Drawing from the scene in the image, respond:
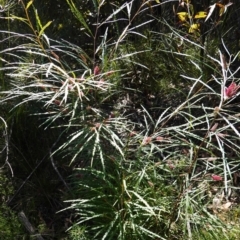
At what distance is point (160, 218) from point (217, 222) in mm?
283

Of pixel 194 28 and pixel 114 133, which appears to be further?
pixel 194 28

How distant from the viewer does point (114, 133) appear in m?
2.51

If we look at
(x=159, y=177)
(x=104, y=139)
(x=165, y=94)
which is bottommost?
(x=165, y=94)

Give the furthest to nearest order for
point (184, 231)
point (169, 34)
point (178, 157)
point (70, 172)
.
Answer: point (169, 34), point (70, 172), point (178, 157), point (184, 231)

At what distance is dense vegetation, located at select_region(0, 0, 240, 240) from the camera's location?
8.04 ft

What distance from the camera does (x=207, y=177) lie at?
8.65 feet

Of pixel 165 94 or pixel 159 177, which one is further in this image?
pixel 165 94

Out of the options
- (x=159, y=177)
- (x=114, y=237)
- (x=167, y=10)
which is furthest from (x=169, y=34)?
(x=114, y=237)

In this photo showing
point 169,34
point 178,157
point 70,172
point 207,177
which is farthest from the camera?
point 169,34

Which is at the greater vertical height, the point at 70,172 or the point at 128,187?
the point at 128,187

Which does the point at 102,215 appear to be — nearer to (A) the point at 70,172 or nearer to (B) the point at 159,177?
(B) the point at 159,177

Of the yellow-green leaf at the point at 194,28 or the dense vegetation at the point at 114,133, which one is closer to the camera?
the dense vegetation at the point at 114,133

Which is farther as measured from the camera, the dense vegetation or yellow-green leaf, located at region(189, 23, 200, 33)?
yellow-green leaf, located at region(189, 23, 200, 33)

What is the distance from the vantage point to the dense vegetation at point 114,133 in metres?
2.45
